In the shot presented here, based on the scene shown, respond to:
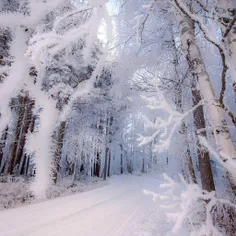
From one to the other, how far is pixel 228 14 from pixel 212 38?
0.60 m

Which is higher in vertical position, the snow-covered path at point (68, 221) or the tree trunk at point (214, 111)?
the tree trunk at point (214, 111)

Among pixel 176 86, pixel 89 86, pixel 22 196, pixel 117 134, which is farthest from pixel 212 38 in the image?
pixel 117 134

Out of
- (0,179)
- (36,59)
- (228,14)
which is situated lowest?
(0,179)

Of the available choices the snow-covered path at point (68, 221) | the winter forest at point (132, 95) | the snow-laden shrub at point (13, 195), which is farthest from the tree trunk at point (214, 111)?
the snow-laden shrub at point (13, 195)

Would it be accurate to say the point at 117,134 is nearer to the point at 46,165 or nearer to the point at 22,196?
the point at 22,196

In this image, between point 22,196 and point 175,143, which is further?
point 22,196

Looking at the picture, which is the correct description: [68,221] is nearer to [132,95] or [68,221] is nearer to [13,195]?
[13,195]

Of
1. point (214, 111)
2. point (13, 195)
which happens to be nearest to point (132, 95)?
point (214, 111)

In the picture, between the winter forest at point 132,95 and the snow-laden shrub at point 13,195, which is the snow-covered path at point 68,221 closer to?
the winter forest at point 132,95

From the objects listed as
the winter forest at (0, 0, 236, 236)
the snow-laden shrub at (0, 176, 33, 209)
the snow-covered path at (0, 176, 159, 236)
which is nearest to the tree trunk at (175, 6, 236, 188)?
the winter forest at (0, 0, 236, 236)

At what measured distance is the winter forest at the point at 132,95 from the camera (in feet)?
4.40

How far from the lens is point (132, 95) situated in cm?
596

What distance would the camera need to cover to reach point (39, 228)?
Answer: 4.49 metres

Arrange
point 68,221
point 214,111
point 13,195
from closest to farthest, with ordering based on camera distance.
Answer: point 214,111 → point 68,221 → point 13,195
